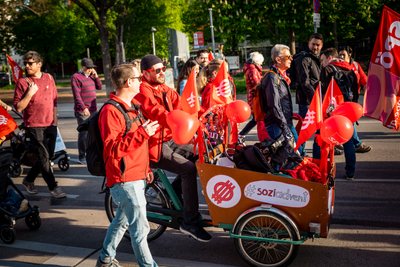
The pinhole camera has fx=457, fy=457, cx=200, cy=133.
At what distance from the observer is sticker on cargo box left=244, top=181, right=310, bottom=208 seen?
3.87m

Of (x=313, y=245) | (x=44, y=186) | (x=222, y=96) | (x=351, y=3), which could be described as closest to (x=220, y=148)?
(x=222, y=96)

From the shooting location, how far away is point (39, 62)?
6.07m

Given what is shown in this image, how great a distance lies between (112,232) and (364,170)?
4538 millimetres

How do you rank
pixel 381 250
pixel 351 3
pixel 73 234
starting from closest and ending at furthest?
1. pixel 381 250
2. pixel 73 234
3. pixel 351 3

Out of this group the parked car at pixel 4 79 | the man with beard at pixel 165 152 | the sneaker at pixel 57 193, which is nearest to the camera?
the man with beard at pixel 165 152

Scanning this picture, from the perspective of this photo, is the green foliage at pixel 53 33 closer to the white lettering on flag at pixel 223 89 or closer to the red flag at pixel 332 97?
the white lettering on flag at pixel 223 89

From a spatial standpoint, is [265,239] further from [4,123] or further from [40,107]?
[40,107]

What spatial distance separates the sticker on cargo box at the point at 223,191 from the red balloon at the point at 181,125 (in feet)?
1.67

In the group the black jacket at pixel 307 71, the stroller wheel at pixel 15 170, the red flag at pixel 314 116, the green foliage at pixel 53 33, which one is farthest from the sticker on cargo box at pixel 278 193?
the green foliage at pixel 53 33

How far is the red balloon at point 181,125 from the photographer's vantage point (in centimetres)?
376

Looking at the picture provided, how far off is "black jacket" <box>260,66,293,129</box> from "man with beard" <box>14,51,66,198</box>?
2.98 m

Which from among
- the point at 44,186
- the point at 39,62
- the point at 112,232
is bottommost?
the point at 44,186

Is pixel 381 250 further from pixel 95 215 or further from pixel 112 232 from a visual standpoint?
pixel 95 215

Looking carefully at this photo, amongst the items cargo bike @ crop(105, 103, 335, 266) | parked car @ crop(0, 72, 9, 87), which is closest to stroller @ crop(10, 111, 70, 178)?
cargo bike @ crop(105, 103, 335, 266)
